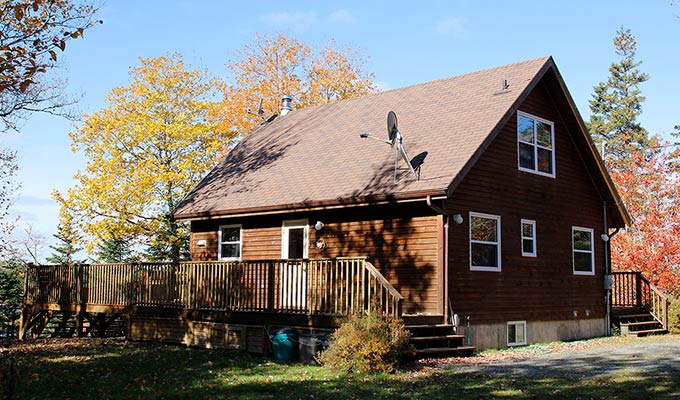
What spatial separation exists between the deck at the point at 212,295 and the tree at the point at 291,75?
17.8 m

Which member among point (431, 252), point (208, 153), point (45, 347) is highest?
point (208, 153)

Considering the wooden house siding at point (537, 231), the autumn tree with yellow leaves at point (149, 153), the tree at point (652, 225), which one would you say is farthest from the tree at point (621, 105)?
the wooden house siding at point (537, 231)

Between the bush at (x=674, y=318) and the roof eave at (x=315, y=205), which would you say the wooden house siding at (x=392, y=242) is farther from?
the bush at (x=674, y=318)

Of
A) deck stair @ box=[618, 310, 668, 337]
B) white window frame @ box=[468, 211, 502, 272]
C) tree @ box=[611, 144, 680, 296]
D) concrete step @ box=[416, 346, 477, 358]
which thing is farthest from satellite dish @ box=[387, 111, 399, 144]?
tree @ box=[611, 144, 680, 296]

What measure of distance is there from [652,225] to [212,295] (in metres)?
19.9

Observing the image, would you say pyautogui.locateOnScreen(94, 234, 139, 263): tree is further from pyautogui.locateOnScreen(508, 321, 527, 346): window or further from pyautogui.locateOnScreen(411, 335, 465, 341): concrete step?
pyautogui.locateOnScreen(411, 335, 465, 341): concrete step

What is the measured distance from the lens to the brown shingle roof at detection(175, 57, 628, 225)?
637 inches

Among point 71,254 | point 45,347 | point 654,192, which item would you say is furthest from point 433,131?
point 71,254

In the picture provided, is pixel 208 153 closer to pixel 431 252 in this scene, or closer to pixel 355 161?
pixel 355 161

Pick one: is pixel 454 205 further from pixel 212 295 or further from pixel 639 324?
pixel 639 324

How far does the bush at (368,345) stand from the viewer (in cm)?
1191

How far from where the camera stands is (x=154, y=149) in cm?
3073

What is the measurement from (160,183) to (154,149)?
76.2 inches

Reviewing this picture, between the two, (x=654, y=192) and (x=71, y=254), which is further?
(x=71, y=254)
